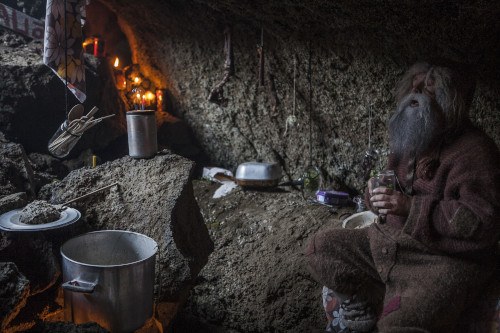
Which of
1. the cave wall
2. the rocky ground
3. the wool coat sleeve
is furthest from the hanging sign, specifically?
the wool coat sleeve

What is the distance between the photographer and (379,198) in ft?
9.95

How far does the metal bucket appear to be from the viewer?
3830 mm

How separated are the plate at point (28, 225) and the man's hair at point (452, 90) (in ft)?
8.75

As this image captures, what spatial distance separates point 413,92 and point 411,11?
88 cm

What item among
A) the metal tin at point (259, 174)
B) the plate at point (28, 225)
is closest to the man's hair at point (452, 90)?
the plate at point (28, 225)

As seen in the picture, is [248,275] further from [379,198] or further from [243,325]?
[379,198]

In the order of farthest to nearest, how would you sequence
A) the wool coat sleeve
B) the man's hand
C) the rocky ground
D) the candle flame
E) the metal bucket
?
the candle flame, the rocky ground, the metal bucket, the man's hand, the wool coat sleeve

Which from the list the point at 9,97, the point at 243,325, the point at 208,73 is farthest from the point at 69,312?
the point at 208,73

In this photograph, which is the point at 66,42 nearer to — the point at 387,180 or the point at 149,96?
the point at 387,180

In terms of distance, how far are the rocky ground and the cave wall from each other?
0.98 metres

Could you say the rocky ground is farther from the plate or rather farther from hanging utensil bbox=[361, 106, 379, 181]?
the plate

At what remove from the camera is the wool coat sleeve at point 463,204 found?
2.71 meters

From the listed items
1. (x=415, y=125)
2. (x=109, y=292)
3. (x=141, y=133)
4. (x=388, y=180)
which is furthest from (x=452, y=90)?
(x=109, y=292)

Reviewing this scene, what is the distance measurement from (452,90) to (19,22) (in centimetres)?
676
